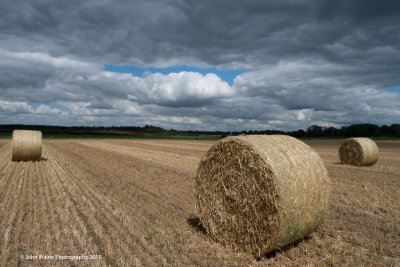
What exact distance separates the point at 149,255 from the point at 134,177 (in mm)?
9295

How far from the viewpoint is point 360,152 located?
2023cm

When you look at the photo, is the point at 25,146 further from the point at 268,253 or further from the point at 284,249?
the point at 284,249

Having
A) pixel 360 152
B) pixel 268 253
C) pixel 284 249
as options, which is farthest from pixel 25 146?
pixel 360 152

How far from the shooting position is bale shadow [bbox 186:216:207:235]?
7.99m

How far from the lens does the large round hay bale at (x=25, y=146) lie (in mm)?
20062

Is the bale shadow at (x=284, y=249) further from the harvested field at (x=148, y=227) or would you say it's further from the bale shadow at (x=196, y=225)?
the bale shadow at (x=196, y=225)

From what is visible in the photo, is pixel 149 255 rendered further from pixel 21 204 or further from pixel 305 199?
pixel 21 204

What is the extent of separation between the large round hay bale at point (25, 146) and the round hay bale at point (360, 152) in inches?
659

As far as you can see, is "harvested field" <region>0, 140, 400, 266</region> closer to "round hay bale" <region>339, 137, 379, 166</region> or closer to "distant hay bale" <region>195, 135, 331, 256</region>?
"distant hay bale" <region>195, 135, 331, 256</region>

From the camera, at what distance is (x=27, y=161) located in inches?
813

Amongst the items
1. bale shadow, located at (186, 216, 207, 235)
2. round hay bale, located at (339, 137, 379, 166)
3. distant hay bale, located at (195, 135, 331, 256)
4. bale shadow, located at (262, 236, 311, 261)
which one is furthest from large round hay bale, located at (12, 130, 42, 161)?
bale shadow, located at (262, 236, 311, 261)

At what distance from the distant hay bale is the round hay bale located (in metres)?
14.0

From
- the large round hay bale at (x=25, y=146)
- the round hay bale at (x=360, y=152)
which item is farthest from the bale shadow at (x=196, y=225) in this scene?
the large round hay bale at (x=25, y=146)

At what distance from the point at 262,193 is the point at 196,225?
228 centimetres
